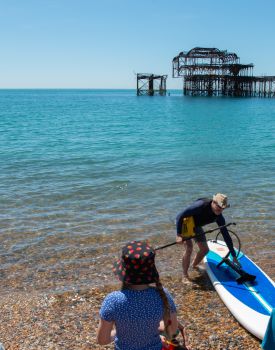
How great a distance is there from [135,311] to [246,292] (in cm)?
440

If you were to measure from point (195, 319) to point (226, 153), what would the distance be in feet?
61.2

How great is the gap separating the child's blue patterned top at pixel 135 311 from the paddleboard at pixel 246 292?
3236mm

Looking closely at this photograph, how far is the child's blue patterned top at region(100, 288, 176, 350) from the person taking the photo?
316 centimetres

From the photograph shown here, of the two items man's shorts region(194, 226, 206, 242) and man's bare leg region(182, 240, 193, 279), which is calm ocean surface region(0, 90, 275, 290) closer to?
man's bare leg region(182, 240, 193, 279)

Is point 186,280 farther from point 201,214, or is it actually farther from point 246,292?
point 201,214

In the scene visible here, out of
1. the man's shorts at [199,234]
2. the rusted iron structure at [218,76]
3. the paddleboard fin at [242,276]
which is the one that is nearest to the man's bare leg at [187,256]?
the man's shorts at [199,234]

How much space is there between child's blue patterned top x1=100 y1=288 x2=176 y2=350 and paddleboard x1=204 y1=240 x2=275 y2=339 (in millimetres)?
3236

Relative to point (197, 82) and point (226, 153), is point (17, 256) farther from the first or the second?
point (197, 82)

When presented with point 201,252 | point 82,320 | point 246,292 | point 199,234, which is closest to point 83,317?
point 82,320

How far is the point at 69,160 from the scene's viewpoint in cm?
2138

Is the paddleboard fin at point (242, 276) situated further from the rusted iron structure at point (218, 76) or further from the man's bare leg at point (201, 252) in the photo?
the rusted iron structure at point (218, 76)

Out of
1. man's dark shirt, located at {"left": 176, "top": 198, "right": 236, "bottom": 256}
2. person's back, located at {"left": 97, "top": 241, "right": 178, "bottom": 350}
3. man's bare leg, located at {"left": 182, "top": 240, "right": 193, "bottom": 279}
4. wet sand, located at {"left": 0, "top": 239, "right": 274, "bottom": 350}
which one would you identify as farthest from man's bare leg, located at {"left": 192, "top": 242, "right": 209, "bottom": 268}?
person's back, located at {"left": 97, "top": 241, "right": 178, "bottom": 350}

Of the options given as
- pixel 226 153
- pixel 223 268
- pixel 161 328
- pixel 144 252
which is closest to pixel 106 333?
pixel 161 328

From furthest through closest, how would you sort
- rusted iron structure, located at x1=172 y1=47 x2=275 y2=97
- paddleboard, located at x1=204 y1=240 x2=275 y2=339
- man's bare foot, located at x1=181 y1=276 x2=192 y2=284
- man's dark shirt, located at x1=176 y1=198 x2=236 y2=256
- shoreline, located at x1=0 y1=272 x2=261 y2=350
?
rusted iron structure, located at x1=172 y1=47 x2=275 y2=97, man's bare foot, located at x1=181 y1=276 x2=192 y2=284, man's dark shirt, located at x1=176 y1=198 x2=236 y2=256, paddleboard, located at x1=204 y1=240 x2=275 y2=339, shoreline, located at x1=0 y1=272 x2=261 y2=350
